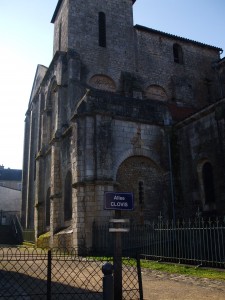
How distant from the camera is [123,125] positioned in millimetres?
14852

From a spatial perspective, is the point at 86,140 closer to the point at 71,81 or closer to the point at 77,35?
the point at 71,81

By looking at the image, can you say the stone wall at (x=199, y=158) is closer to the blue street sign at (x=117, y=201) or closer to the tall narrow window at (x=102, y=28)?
the blue street sign at (x=117, y=201)

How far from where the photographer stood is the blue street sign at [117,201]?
5.34 meters

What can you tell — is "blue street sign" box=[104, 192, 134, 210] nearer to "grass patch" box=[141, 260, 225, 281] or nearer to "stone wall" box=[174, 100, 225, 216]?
"grass patch" box=[141, 260, 225, 281]

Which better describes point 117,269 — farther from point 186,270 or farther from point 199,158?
point 199,158

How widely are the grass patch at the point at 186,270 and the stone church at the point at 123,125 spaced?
364 centimetres

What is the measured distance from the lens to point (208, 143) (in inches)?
555

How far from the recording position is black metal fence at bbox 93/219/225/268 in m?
9.46

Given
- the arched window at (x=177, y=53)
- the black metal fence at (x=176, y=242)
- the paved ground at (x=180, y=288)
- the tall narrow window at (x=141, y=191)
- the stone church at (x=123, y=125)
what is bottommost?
the paved ground at (x=180, y=288)

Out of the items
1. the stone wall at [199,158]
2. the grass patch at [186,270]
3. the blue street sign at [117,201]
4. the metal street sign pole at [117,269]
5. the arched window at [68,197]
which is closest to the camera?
the metal street sign pole at [117,269]

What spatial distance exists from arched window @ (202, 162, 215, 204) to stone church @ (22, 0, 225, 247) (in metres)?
0.04

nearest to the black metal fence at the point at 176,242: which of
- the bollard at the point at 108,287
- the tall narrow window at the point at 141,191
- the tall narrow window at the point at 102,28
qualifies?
the tall narrow window at the point at 141,191

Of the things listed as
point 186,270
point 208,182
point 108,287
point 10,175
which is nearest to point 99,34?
point 208,182

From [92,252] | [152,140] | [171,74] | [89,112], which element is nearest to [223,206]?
[152,140]
